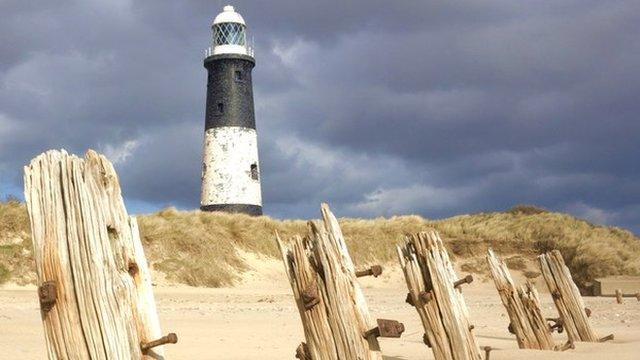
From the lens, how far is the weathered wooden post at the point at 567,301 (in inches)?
413

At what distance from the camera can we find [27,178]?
13.3 feet

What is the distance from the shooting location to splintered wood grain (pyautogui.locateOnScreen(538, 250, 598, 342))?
10.5m

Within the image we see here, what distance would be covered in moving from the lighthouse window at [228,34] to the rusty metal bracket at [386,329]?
31.7 metres

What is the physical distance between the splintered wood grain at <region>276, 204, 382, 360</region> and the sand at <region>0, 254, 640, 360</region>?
413cm

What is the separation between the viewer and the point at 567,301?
1056 cm

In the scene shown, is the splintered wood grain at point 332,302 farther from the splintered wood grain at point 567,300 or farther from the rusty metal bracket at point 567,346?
the splintered wood grain at point 567,300

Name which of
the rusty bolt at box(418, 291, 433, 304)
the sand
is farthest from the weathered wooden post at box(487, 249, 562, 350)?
the rusty bolt at box(418, 291, 433, 304)

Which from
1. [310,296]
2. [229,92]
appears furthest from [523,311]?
[229,92]

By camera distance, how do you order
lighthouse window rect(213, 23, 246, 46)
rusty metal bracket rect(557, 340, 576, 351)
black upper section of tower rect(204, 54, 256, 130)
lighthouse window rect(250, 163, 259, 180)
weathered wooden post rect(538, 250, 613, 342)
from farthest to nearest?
lighthouse window rect(213, 23, 246, 46) → lighthouse window rect(250, 163, 259, 180) → black upper section of tower rect(204, 54, 256, 130) → weathered wooden post rect(538, 250, 613, 342) → rusty metal bracket rect(557, 340, 576, 351)

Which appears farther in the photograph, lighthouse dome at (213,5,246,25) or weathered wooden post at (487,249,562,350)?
lighthouse dome at (213,5,246,25)

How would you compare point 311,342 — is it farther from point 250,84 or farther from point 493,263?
point 250,84

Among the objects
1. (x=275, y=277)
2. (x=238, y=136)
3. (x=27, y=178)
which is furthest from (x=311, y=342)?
(x=238, y=136)

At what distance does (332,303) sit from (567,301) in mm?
6188

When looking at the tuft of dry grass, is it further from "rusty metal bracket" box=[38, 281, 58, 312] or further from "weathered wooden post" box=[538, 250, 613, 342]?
"rusty metal bracket" box=[38, 281, 58, 312]
